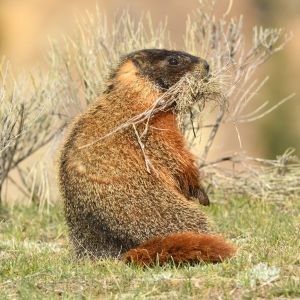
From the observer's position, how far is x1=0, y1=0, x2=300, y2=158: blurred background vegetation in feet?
75.9

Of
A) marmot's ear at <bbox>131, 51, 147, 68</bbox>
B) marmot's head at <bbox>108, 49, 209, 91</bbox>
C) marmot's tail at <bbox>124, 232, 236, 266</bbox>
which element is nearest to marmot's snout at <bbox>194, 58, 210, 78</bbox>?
marmot's head at <bbox>108, 49, 209, 91</bbox>

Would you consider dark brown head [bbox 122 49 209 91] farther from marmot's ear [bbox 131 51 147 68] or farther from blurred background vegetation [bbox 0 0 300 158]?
blurred background vegetation [bbox 0 0 300 158]

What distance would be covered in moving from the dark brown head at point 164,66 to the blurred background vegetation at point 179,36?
1461cm

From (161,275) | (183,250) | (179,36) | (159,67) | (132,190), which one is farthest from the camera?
(179,36)

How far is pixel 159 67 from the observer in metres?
6.99

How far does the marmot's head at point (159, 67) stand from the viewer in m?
6.94

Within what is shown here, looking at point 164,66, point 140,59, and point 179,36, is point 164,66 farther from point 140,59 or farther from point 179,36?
point 179,36

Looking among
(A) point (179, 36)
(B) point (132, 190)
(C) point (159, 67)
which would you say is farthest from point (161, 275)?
(A) point (179, 36)

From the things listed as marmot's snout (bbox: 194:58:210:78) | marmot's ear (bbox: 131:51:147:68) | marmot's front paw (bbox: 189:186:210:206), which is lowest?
marmot's front paw (bbox: 189:186:210:206)

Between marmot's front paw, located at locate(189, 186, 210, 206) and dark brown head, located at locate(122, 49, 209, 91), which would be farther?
dark brown head, located at locate(122, 49, 209, 91)

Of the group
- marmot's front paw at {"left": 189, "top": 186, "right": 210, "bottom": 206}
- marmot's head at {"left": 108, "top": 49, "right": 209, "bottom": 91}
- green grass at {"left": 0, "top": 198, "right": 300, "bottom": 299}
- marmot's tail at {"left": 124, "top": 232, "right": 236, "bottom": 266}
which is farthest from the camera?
marmot's head at {"left": 108, "top": 49, "right": 209, "bottom": 91}

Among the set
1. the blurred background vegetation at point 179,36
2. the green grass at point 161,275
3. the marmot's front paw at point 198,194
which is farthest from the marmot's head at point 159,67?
the blurred background vegetation at point 179,36

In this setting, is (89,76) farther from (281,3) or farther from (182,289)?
(281,3)

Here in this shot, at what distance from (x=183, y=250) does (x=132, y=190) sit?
612 millimetres
